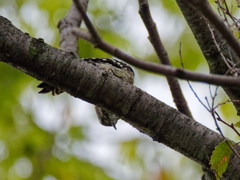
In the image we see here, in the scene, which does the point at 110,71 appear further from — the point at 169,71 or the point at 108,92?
the point at 169,71

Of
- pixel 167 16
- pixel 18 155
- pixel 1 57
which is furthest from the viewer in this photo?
pixel 167 16

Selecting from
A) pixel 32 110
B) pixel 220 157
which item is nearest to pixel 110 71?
pixel 220 157

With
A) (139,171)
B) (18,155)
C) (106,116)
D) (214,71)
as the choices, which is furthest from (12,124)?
(214,71)

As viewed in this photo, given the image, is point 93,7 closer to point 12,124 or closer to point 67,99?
point 67,99

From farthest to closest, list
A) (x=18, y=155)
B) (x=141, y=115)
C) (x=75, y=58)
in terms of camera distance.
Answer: (x=18, y=155), (x=141, y=115), (x=75, y=58)

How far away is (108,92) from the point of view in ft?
6.56

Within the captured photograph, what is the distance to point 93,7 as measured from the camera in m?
5.37

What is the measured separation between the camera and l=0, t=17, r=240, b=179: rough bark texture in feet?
6.03

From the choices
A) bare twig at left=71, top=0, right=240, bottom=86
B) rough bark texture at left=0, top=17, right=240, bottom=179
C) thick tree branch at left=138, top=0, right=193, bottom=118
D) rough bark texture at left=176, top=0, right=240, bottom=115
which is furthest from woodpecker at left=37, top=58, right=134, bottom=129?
bare twig at left=71, top=0, right=240, bottom=86

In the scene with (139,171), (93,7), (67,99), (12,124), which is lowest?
(12,124)

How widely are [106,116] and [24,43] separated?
1219mm

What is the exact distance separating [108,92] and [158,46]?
2.71 ft

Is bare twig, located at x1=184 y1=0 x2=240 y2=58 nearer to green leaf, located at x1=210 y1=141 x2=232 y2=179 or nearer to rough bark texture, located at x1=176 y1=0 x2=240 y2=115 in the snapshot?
green leaf, located at x1=210 y1=141 x2=232 y2=179

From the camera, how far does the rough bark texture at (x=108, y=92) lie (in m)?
1.84
